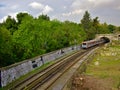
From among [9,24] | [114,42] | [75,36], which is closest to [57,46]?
[9,24]

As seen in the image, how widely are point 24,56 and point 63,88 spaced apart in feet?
65.7

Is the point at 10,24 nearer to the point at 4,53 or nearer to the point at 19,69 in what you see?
the point at 4,53

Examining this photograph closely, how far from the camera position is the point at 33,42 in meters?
61.0

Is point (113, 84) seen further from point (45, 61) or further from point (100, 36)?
point (100, 36)

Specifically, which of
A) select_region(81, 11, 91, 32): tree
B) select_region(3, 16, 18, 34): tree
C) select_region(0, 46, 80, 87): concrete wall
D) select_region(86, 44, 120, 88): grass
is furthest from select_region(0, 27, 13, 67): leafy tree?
select_region(81, 11, 91, 32): tree

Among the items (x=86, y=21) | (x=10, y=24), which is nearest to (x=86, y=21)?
(x=86, y=21)

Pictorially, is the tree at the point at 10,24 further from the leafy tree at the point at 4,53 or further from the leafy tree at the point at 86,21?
the leafy tree at the point at 86,21

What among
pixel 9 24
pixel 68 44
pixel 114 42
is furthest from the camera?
pixel 114 42

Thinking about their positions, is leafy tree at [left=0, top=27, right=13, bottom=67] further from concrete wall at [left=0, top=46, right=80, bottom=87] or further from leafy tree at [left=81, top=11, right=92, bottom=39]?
leafy tree at [left=81, top=11, right=92, bottom=39]

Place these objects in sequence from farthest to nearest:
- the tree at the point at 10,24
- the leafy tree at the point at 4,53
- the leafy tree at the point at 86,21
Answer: the leafy tree at the point at 86,21 → the tree at the point at 10,24 → the leafy tree at the point at 4,53

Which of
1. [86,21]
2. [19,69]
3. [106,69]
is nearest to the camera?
[19,69]

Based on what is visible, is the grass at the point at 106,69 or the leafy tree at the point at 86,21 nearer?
the grass at the point at 106,69

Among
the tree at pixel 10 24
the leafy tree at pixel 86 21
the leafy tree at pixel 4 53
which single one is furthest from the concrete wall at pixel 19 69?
the leafy tree at pixel 86 21

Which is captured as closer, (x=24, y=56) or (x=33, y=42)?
(x=24, y=56)
